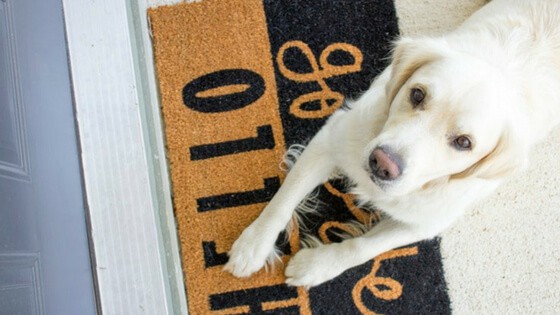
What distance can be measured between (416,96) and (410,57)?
0.48 feet


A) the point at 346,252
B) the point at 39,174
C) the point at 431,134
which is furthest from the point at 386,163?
the point at 39,174

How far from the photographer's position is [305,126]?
7.32 feet

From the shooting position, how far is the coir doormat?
212 cm

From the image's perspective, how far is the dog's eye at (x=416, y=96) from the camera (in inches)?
59.8

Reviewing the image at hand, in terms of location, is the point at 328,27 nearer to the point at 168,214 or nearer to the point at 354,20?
the point at 354,20

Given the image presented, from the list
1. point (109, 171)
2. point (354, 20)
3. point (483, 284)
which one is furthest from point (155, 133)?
point (483, 284)

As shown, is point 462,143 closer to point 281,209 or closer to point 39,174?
point 281,209

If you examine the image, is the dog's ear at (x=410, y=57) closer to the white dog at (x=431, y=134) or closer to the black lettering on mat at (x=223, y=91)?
the white dog at (x=431, y=134)

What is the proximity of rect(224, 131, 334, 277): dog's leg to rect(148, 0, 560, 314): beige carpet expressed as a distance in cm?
60

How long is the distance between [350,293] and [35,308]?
1.10m

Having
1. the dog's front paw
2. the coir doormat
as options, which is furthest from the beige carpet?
the dog's front paw

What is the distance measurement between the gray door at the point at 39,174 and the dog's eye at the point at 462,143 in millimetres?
1306

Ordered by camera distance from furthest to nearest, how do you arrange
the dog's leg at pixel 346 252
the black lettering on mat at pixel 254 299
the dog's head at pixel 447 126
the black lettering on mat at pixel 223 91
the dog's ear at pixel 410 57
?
the black lettering on mat at pixel 223 91 < the black lettering on mat at pixel 254 299 < the dog's leg at pixel 346 252 < the dog's ear at pixel 410 57 < the dog's head at pixel 447 126

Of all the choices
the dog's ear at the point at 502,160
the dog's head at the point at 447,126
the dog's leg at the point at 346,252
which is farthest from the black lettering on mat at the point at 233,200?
the dog's ear at the point at 502,160
